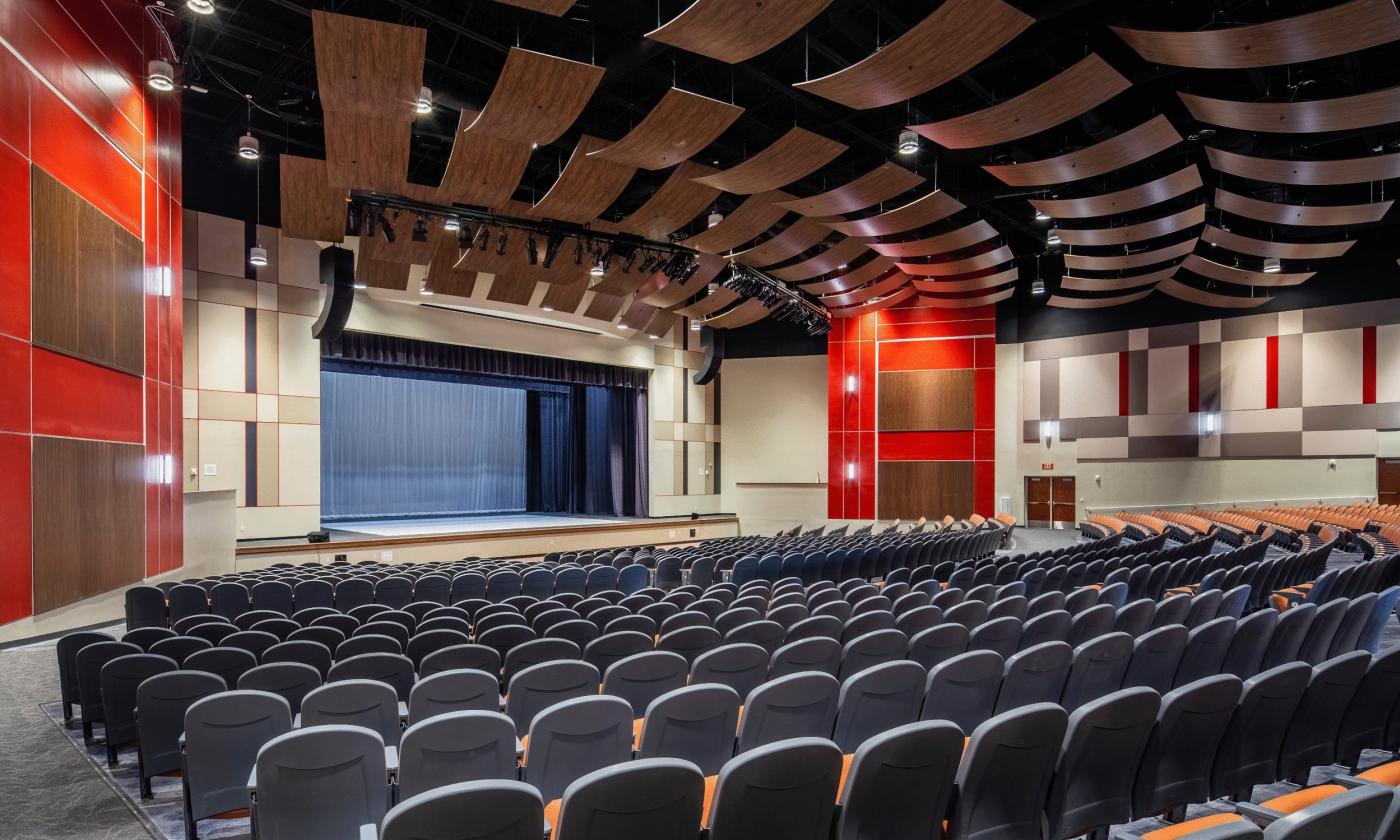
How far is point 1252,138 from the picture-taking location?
37.4 feet

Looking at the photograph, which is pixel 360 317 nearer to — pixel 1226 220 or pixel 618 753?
pixel 618 753

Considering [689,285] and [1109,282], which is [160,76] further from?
[1109,282]

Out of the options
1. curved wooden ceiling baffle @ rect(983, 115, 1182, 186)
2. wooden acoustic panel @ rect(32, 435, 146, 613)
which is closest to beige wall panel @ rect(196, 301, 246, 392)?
wooden acoustic panel @ rect(32, 435, 146, 613)

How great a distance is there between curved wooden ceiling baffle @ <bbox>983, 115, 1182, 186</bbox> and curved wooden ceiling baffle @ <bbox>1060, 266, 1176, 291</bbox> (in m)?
6.13

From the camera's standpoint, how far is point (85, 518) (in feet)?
27.1

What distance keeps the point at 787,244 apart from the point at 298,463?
9.96 meters

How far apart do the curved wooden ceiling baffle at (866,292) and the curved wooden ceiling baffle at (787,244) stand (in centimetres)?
362

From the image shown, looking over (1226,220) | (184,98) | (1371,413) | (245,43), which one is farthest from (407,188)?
(1371,413)

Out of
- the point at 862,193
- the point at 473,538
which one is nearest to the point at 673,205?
the point at 862,193

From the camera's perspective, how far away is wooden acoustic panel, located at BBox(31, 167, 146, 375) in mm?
7387

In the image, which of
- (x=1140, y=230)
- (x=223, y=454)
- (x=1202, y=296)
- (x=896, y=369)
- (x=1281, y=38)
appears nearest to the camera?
(x=1281, y=38)

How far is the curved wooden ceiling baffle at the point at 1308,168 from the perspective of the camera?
386 inches

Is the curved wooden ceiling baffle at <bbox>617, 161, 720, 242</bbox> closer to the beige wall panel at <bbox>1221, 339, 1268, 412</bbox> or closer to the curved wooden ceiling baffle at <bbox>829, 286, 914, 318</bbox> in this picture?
the curved wooden ceiling baffle at <bbox>829, 286, 914, 318</bbox>

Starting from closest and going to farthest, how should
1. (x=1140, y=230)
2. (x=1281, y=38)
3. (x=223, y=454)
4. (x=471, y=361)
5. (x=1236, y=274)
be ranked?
(x=1281, y=38) < (x=1140, y=230) < (x=223, y=454) < (x=1236, y=274) < (x=471, y=361)
